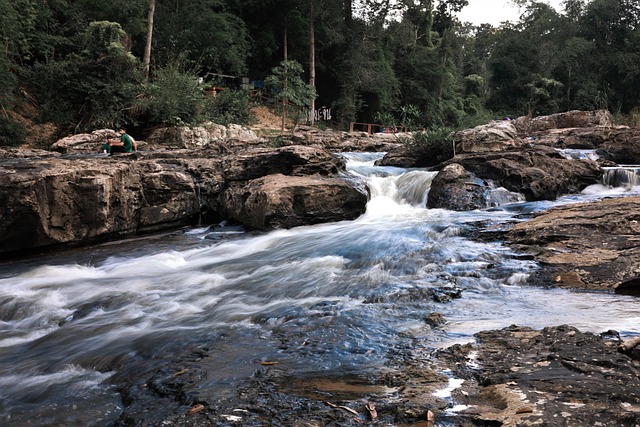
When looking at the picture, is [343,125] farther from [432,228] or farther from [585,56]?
[432,228]

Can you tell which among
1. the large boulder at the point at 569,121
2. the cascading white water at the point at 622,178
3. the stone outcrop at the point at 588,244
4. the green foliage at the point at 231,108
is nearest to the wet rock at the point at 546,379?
the stone outcrop at the point at 588,244

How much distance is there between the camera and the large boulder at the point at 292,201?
832cm

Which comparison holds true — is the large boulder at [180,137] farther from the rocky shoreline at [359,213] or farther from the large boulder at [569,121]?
the large boulder at [569,121]

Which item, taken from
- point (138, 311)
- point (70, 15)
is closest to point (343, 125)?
point (70, 15)

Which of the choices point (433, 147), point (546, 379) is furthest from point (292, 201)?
point (546, 379)

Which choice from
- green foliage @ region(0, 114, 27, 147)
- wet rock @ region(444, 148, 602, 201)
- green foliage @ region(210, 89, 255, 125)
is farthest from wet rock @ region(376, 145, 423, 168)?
green foliage @ region(0, 114, 27, 147)

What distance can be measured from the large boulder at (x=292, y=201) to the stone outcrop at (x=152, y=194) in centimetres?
2

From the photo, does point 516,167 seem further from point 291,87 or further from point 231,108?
point 291,87

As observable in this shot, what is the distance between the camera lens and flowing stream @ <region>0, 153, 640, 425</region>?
3.31 metres

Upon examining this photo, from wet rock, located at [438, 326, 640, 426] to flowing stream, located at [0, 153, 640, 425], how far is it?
1.43 ft

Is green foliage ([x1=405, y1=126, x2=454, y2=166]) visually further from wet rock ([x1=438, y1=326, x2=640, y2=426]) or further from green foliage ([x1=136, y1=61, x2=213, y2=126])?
wet rock ([x1=438, y1=326, x2=640, y2=426])

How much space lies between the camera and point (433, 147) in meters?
12.8

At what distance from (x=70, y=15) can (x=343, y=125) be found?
16.7 meters

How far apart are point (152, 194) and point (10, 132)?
10533 mm
